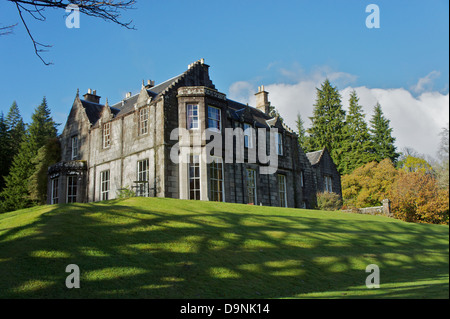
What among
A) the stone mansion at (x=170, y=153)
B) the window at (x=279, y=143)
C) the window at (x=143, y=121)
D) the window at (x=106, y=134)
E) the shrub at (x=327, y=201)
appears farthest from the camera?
the shrub at (x=327, y=201)

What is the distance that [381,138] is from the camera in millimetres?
59562

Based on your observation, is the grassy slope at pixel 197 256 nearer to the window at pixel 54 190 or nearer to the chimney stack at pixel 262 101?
the window at pixel 54 190

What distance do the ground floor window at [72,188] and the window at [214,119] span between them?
12.0 m

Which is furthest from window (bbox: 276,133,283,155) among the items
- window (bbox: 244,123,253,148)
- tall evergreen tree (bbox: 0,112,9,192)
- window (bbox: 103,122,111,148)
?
tall evergreen tree (bbox: 0,112,9,192)

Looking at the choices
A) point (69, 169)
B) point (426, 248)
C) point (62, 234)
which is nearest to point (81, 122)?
point (69, 169)

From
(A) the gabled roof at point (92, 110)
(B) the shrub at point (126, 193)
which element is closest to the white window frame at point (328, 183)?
(B) the shrub at point (126, 193)

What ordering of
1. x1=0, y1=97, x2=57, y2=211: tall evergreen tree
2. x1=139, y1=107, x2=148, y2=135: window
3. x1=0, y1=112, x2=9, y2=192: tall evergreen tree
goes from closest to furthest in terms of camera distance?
x1=139, y1=107, x2=148, y2=135: window
x1=0, y1=97, x2=57, y2=211: tall evergreen tree
x1=0, y1=112, x2=9, y2=192: tall evergreen tree

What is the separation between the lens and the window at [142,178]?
25208 mm

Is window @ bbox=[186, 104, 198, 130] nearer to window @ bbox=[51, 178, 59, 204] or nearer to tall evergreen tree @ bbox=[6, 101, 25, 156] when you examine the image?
window @ bbox=[51, 178, 59, 204]

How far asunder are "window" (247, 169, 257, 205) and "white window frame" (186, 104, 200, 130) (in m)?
6.11

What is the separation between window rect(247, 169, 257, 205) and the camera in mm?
29078

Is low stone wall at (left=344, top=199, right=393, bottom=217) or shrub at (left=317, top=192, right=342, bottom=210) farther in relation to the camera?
shrub at (left=317, top=192, right=342, bottom=210)

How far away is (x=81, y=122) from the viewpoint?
32.4 meters

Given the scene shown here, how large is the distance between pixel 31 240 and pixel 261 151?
2173 cm
